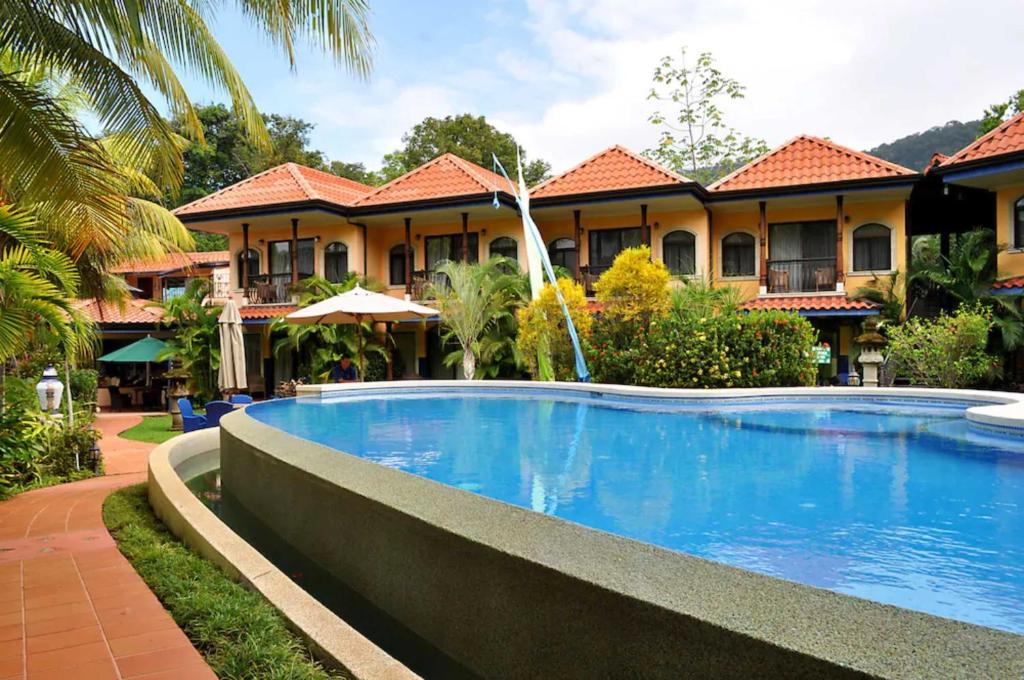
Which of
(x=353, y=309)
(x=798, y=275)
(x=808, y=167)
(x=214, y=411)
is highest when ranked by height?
(x=808, y=167)

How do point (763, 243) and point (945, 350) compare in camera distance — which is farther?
point (763, 243)

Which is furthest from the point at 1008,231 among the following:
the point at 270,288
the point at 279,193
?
the point at 270,288

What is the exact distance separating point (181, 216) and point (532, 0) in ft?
43.2

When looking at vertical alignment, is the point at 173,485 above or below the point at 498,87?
below

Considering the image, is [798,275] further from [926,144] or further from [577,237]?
[926,144]

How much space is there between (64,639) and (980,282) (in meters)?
18.9

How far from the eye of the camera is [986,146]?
55.9 ft

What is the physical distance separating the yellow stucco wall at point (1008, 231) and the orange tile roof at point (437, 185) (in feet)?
42.7

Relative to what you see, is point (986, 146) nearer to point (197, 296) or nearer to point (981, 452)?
point (981, 452)

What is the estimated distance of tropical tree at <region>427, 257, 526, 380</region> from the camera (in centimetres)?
1867

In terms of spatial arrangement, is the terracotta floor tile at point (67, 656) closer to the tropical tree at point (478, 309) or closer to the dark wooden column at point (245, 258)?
the tropical tree at point (478, 309)

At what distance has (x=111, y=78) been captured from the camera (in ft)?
20.0

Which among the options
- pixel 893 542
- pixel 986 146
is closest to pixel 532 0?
pixel 986 146

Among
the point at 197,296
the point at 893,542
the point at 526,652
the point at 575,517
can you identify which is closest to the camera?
the point at 526,652
